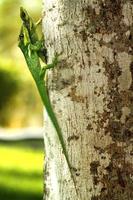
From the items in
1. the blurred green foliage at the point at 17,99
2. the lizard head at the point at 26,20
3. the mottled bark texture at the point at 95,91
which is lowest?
the mottled bark texture at the point at 95,91

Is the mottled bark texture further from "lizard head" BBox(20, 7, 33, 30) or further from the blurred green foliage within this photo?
the blurred green foliage

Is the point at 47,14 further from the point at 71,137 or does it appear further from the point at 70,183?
the point at 70,183

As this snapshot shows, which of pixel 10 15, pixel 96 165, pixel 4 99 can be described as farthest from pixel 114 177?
pixel 10 15

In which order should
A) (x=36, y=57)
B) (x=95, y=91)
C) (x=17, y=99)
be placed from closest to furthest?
1. (x=95, y=91)
2. (x=36, y=57)
3. (x=17, y=99)

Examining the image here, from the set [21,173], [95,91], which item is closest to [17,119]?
[21,173]

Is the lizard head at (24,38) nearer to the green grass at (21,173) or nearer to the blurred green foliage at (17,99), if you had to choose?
the green grass at (21,173)

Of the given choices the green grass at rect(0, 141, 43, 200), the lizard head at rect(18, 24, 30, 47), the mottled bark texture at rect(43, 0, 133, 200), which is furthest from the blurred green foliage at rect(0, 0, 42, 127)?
the mottled bark texture at rect(43, 0, 133, 200)

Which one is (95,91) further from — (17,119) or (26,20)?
(17,119)

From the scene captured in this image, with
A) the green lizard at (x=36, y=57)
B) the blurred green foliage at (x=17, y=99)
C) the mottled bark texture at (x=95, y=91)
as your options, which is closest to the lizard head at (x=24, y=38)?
the green lizard at (x=36, y=57)
